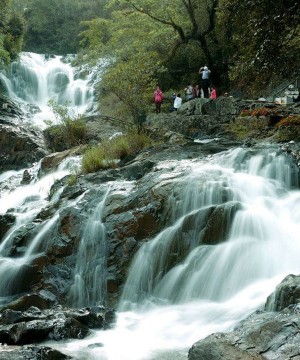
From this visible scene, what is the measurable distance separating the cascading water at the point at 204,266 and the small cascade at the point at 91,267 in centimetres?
62

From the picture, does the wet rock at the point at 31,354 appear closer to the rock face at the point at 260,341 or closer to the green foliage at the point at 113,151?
the rock face at the point at 260,341

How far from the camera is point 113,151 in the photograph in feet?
47.5

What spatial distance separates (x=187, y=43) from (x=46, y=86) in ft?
37.8

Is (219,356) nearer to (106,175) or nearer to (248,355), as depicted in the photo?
(248,355)

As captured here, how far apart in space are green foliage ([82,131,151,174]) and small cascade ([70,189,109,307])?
359 cm

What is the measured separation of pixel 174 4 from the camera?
23500 millimetres

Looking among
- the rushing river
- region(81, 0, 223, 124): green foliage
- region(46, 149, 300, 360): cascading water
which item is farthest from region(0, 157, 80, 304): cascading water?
region(81, 0, 223, 124): green foliage

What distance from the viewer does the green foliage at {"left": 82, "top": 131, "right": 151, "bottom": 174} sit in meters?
13.9

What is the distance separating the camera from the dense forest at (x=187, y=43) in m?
10.6

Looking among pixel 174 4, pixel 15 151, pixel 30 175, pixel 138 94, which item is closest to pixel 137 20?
pixel 174 4

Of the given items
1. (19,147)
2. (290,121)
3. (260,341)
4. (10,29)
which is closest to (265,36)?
(290,121)

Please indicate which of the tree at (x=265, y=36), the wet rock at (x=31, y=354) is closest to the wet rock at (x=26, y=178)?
the tree at (x=265, y=36)

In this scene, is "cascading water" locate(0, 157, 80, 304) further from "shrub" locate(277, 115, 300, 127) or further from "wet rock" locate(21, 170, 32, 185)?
"shrub" locate(277, 115, 300, 127)

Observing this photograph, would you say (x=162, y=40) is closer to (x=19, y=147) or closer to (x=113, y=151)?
(x=19, y=147)
